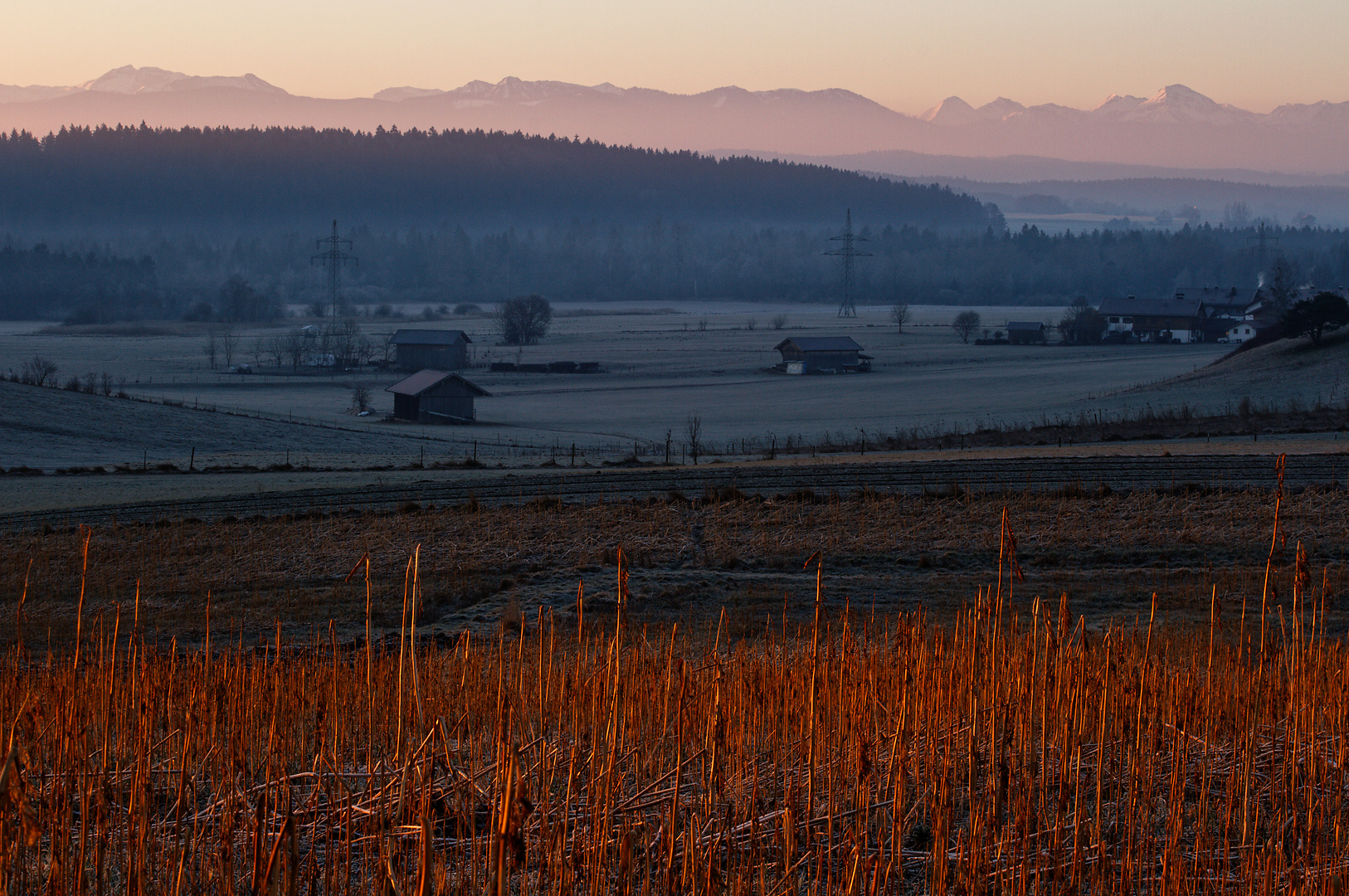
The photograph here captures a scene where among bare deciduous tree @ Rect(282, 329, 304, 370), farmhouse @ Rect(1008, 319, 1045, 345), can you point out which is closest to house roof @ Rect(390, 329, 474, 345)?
bare deciduous tree @ Rect(282, 329, 304, 370)

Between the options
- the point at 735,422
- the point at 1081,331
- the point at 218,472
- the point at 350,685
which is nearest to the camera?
the point at 350,685

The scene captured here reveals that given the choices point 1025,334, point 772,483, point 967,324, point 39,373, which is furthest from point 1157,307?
point 772,483

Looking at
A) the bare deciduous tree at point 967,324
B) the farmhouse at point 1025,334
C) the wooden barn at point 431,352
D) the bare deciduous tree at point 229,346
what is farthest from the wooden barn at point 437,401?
the bare deciduous tree at point 967,324

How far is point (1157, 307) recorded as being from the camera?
12394 cm

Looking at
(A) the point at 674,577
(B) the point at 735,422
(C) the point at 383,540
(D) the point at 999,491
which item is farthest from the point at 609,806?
(B) the point at 735,422

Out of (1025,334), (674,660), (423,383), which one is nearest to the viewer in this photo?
(674,660)

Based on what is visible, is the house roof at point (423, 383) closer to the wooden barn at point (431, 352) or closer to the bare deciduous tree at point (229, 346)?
the wooden barn at point (431, 352)

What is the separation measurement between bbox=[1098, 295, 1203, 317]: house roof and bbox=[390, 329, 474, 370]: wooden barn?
70172 mm

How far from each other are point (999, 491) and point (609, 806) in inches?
878

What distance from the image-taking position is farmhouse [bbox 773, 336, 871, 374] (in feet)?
323

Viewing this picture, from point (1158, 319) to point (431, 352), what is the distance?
76279 millimetres

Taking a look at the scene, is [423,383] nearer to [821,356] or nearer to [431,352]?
[431,352]

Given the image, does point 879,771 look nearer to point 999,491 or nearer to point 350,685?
point 350,685

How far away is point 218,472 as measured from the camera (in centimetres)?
3766
